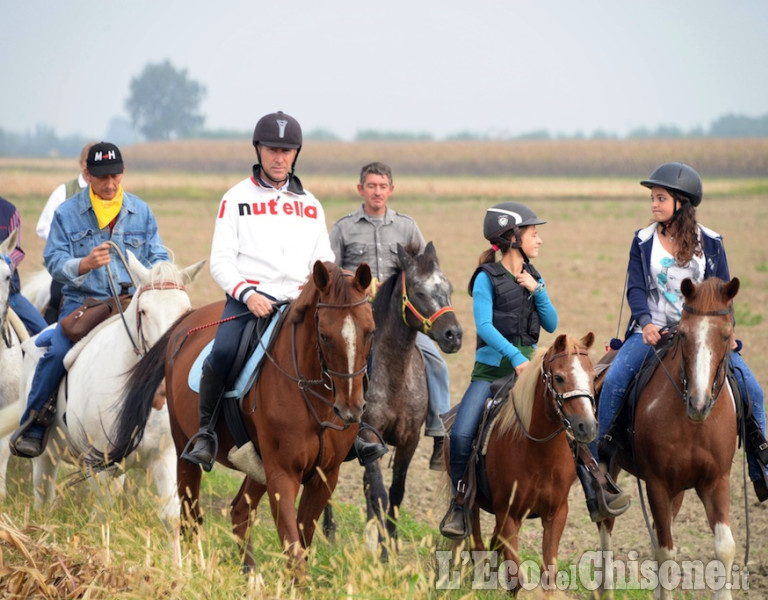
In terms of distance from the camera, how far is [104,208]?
8.41 meters

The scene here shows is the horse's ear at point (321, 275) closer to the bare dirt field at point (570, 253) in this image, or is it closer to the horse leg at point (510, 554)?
the bare dirt field at point (570, 253)

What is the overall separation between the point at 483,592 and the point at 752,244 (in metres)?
25.4

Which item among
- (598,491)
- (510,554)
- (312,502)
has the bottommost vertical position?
(510,554)

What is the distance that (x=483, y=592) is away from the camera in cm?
604

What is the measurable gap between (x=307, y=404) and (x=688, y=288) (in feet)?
8.36

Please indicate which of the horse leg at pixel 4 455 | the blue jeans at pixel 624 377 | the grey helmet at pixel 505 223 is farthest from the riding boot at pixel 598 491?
the horse leg at pixel 4 455

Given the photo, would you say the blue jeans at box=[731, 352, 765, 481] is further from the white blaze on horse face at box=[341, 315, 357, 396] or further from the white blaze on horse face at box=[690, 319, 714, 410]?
the white blaze on horse face at box=[341, 315, 357, 396]

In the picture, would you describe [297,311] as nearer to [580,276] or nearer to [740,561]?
[740,561]

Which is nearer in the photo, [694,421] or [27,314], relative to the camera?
[694,421]

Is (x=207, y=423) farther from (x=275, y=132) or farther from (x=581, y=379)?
(x=581, y=379)

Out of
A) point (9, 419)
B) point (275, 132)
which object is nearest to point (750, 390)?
point (275, 132)

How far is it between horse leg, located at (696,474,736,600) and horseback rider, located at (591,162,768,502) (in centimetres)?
54

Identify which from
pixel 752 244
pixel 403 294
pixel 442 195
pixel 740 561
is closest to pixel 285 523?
pixel 403 294

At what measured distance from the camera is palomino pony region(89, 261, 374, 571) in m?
5.55
